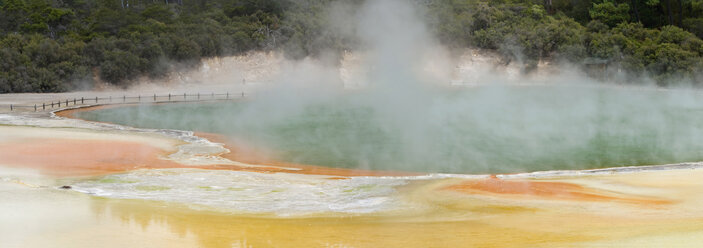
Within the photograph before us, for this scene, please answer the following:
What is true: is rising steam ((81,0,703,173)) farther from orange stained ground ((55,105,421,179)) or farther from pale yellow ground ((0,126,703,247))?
pale yellow ground ((0,126,703,247))

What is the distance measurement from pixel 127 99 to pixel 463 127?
60.4ft

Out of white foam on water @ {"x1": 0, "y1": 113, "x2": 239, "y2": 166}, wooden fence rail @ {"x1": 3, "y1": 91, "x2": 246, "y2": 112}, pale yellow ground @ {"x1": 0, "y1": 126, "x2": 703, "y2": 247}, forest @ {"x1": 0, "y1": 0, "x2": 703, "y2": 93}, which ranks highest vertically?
forest @ {"x1": 0, "y1": 0, "x2": 703, "y2": 93}

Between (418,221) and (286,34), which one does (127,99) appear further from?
(418,221)

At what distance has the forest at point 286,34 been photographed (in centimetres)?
4003

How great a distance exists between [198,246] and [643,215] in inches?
257

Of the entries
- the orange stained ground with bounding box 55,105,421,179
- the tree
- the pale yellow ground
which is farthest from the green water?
the tree

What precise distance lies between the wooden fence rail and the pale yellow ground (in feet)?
62.6

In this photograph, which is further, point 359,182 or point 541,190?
point 359,182

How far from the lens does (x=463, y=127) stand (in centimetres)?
2553

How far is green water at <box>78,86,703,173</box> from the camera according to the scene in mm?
19375

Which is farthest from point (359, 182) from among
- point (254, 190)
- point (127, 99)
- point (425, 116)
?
point (127, 99)

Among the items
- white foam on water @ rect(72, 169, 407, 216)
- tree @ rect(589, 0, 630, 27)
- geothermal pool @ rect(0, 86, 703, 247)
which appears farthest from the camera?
tree @ rect(589, 0, 630, 27)

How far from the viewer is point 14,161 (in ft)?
54.6

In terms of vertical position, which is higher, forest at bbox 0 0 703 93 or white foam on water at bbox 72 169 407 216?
forest at bbox 0 0 703 93
